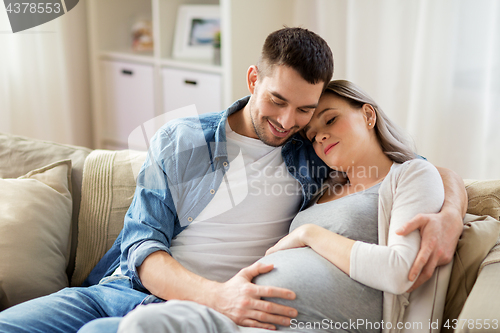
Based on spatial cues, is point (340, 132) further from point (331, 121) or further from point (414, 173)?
point (414, 173)

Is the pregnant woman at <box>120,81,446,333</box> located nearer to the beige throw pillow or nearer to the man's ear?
the man's ear

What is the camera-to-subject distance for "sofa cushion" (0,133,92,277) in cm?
158

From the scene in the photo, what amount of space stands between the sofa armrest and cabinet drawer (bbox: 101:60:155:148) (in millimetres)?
2302

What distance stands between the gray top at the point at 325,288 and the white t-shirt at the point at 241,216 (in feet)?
0.53

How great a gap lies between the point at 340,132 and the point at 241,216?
1.30ft

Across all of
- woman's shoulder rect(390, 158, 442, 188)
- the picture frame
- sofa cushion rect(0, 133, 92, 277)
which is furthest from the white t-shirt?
the picture frame

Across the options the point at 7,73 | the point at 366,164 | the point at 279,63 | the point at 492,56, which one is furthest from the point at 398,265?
the point at 7,73

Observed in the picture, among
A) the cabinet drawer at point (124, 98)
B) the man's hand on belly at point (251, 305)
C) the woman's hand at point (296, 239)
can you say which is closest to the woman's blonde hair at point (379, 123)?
the woman's hand at point (296, 239)

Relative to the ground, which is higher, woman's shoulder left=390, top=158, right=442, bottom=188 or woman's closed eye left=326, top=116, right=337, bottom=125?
woman's closed eye left=326, top=116, right=337, bottom=125

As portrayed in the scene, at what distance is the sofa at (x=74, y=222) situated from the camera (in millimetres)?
1201

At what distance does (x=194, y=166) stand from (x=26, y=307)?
23.4 inches

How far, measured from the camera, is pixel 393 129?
1469 mm

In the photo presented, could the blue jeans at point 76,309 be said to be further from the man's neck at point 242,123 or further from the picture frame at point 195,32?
the picture frame at point 195,32

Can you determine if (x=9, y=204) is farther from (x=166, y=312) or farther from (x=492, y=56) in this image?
(x=492, y=56)
